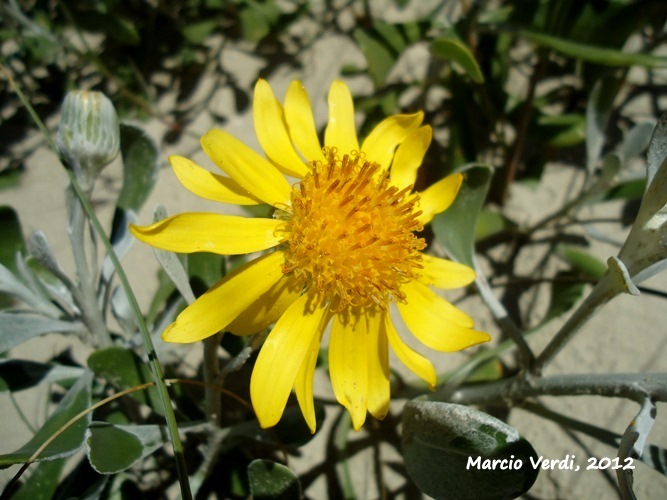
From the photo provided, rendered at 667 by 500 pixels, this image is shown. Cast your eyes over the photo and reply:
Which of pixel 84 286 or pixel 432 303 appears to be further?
pixel 84 286

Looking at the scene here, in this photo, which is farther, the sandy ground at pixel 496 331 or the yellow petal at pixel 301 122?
the sandy ground at pixel 496 331

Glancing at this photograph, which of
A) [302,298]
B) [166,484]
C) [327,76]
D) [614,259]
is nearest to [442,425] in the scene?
[302,298]

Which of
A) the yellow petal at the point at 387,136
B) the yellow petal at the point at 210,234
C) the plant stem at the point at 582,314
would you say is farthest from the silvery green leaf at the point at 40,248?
the plant stem at the point at 582,314

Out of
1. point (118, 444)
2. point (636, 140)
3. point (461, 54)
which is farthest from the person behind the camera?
point (636, 140)

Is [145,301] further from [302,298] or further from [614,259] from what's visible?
[614,259]

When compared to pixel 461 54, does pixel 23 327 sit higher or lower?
lower

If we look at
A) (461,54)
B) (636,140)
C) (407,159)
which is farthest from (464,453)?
(636,140)

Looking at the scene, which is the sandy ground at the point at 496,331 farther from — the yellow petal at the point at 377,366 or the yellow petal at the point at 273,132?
the yellow petal at the point at 273,132

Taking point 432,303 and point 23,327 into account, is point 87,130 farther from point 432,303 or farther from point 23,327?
point 432,303
